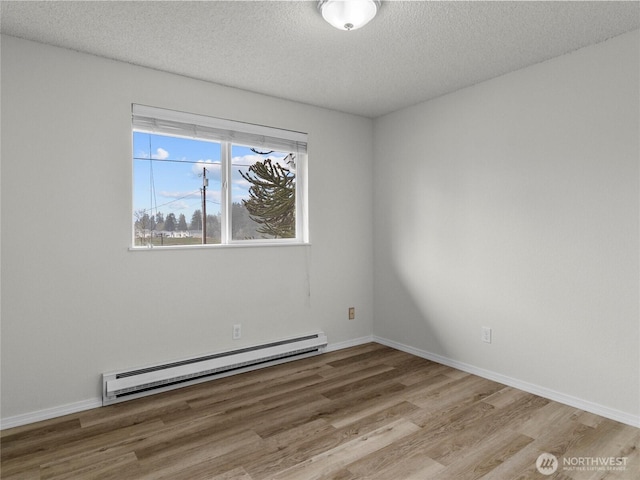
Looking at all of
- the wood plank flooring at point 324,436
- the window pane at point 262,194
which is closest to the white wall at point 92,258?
the window pane at point 262,194

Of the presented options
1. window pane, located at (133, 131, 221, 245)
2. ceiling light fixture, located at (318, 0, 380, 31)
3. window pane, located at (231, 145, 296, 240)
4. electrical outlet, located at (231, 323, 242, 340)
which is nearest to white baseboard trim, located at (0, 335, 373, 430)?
electrical outlet, located at (231, 323, 242, 340)

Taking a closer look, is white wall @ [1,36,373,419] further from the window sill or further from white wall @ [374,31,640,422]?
white wall @ [374,31,640,422]

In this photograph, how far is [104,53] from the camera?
268 centimetres

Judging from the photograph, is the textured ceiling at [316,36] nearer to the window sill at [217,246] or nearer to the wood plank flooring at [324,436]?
the window sill at [217,246]

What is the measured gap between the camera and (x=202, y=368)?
3094mm

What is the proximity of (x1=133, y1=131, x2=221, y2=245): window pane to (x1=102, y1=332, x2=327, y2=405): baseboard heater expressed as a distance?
3.10 feet

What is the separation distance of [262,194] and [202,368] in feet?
5.16

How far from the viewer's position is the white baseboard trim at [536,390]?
2459mm

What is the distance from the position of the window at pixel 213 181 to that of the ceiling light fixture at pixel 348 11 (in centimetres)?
143

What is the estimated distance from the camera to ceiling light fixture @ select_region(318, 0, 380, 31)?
2.07 m

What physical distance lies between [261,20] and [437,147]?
6.40 ft

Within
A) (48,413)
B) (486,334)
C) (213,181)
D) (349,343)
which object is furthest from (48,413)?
(486,334)

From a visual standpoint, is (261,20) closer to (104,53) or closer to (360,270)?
(104,53)

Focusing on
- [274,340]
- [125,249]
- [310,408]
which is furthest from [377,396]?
[125,249]
